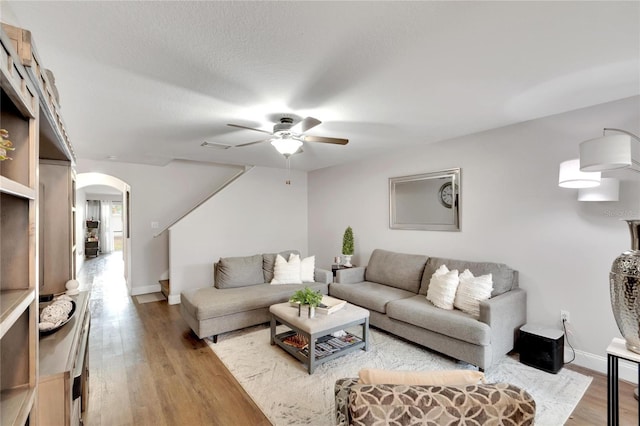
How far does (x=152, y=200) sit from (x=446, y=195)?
17.0ft

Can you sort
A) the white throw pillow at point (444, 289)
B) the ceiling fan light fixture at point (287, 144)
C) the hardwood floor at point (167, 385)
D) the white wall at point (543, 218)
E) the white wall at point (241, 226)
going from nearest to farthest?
the hardwood floor at point (167, 385), the white wall at point (543, 218), the ceiling fan light fixture at point (287, 144), the white throw pillow at point (444, 289), the white wall at point (241, 226)

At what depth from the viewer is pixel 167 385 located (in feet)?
8.37

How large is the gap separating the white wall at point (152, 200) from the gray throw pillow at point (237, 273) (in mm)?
2299

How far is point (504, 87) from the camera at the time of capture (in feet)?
7.66

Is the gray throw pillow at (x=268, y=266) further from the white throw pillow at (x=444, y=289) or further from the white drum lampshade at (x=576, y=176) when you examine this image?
the white drum lampshade at (x=576, y=176)

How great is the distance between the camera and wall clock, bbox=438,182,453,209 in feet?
12.8

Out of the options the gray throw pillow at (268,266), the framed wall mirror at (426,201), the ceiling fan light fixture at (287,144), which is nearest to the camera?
the ceiling fan light fixture at (287,144)

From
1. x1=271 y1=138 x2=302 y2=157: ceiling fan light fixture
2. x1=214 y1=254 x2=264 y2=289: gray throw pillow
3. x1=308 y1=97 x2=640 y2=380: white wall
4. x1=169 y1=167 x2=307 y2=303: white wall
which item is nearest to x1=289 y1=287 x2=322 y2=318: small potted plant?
x1=214 y1=254 x2=264 y2=289: gray throw pillow

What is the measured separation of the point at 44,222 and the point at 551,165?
14.5 feet

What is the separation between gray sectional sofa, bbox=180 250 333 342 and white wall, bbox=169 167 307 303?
1231mm

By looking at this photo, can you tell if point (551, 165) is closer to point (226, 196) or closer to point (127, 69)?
point (127, 69)

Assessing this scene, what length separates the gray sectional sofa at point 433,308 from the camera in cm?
270

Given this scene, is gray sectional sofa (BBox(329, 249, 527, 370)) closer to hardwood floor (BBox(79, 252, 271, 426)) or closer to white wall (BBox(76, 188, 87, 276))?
hardwood floor (BBox(79, 252, 271, 426))

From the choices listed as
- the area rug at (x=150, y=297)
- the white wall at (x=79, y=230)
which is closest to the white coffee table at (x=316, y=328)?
the area rug at (x=150, y=297)
